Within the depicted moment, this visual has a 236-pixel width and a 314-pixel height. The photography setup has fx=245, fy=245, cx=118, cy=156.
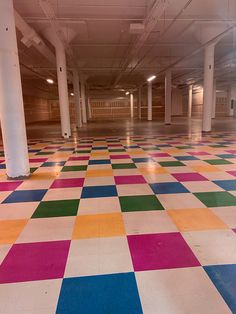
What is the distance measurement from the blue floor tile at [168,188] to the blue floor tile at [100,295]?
70.9 inches

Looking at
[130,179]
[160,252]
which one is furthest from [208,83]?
[160,252]

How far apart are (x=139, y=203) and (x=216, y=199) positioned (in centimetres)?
98

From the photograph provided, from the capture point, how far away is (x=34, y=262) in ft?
6.17

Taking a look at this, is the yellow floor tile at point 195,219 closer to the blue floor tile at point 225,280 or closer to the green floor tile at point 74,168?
the blue floor tile at point 225,280

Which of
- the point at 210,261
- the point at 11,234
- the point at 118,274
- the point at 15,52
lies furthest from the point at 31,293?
the point at 15,52

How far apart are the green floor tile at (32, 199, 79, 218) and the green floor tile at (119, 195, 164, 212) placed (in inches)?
22.9

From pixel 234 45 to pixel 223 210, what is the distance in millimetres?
12446

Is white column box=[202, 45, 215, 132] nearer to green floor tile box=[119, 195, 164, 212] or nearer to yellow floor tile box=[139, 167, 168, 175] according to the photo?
yellow floor tile box=[139, 167, 168, 175]

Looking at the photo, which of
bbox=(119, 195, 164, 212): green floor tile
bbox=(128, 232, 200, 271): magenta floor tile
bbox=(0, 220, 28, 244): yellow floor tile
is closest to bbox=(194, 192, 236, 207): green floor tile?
bbox=(119, 195, 164, 212): green floor tile

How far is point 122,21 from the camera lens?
8.62 m

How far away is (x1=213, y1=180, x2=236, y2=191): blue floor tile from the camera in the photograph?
346 centimetres

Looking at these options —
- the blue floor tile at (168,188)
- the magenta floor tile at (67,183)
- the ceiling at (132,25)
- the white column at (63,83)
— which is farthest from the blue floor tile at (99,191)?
the white column at (63,83)

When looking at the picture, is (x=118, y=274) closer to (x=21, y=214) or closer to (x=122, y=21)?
(x=21, y=214)

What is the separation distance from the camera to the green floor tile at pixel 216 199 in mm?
2918
